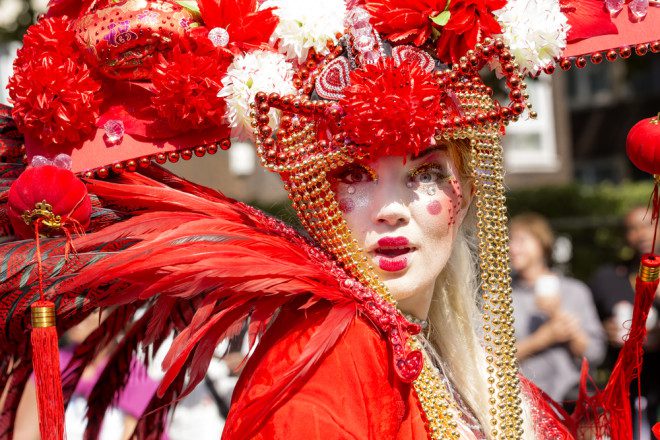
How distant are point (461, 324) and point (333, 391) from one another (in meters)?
0.73

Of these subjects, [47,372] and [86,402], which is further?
[86,402]

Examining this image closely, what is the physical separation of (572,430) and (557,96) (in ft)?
49.4

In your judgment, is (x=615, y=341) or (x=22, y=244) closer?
(x=22, y=244)

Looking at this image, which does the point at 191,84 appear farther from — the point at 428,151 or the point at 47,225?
the point at 428,151

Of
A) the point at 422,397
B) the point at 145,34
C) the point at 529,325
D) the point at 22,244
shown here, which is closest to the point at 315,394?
the point at 422,397

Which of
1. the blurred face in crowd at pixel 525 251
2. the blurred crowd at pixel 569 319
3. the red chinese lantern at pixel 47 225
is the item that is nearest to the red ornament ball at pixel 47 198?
the red chinese lantern at pixel 47 225

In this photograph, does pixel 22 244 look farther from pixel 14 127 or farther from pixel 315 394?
pixel 315 394

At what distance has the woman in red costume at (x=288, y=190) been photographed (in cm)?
209

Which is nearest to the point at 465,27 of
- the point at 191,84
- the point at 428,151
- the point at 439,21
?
the point at 439,21

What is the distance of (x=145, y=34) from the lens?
226 cm

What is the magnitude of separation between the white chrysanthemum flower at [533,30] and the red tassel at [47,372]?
1.21 metres

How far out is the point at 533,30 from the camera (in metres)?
2.31

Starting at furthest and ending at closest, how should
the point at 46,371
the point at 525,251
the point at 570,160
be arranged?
1. the point at 570,160
2. the point at 525,251
3. the point at 46,371

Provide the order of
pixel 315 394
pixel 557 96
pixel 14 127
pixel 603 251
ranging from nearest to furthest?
pixel 315 394, pixel 14 127, pixel 603 251, pixel 557 96
